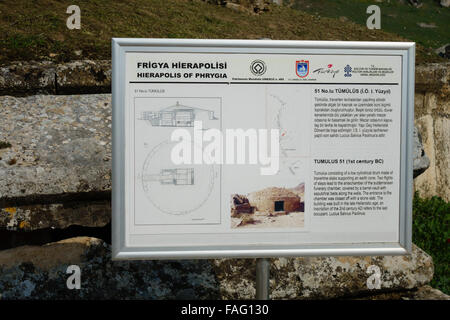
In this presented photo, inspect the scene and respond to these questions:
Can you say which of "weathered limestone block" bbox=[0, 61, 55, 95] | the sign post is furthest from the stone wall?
"weathered limestone block" bbox=[0, 61, 55, 95]

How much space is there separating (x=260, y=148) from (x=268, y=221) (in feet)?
1.46

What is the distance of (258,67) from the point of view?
8.08ft

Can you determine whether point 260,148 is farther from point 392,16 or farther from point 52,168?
point 392,16

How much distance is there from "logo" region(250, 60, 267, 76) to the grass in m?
3.58

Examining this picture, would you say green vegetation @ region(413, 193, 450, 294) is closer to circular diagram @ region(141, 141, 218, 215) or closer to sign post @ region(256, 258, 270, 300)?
sign post @ region(256, 258, 270, 300)

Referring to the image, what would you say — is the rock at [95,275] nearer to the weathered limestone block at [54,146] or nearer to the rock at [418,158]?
the weathered limestone block at [54,146]

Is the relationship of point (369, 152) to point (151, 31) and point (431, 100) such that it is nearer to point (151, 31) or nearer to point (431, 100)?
point (431, 100)

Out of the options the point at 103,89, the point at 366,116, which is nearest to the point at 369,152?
the point at 366,116

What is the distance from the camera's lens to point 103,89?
16.1 ft

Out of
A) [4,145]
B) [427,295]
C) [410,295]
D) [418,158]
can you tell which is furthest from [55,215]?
[418,158]

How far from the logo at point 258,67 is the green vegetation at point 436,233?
2891mm

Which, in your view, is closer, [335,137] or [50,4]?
[335,137]

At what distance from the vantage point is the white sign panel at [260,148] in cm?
242

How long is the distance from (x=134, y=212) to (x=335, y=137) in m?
1.28
